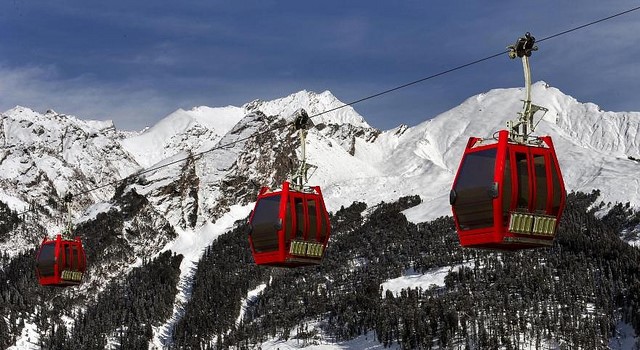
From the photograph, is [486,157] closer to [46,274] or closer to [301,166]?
[301,166]

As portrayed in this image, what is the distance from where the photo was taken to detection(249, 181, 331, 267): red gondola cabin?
130 ft

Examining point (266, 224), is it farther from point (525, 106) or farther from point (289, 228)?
point (525, 106)

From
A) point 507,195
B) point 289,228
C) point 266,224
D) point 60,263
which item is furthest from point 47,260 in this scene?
point 507,195

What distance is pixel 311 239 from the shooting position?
1590 inches

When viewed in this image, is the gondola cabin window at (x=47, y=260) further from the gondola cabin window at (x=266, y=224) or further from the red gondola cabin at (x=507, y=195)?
the red gondola cabin at (x=507, y=195)

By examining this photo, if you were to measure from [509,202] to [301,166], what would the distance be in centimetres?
1405

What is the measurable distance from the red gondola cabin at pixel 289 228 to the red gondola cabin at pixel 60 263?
28074mm

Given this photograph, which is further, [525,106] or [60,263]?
[60,263]

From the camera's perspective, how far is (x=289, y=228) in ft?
130

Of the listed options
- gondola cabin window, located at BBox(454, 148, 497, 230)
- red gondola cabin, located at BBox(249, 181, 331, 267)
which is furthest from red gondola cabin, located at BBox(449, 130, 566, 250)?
red gondola cabin, located at BBox(249, 181, 331, 267)

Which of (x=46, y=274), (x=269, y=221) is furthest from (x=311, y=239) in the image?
(x=46, y=274)

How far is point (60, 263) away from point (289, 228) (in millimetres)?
30501

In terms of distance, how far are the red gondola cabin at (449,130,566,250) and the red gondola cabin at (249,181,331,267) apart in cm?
1071

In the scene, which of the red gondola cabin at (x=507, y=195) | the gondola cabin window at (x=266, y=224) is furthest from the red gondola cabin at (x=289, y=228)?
the red gondola cabin at (x=507, y=195)
